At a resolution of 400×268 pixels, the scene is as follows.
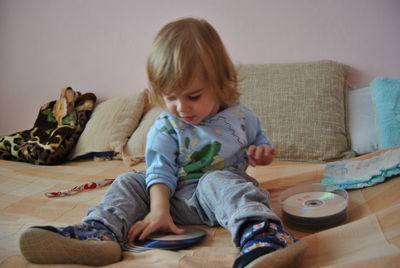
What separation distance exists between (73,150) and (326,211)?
148 centimetres

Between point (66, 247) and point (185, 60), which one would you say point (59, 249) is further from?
point (185, 60)

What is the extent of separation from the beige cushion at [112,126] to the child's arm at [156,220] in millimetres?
971

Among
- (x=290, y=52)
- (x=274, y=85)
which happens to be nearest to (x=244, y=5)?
(x=290, y=52)

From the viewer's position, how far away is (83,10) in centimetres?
239

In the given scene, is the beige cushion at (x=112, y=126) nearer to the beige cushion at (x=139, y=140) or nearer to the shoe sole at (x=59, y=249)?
the beige cushion at (x=139, y=140)

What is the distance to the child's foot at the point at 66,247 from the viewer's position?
2.40 feet

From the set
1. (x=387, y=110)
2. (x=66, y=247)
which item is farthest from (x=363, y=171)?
(x=66, y=247)

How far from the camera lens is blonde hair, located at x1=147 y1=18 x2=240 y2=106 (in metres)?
0.93

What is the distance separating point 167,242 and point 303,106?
1.01 metres

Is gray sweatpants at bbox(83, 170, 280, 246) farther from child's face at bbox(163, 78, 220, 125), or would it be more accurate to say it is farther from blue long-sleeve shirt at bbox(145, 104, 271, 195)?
child's face at bbox(163, 78, 220, 125)

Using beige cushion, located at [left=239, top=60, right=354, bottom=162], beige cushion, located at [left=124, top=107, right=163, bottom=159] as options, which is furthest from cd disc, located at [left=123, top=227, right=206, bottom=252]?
beige cushion, located at [left=124, top=107, right=163, bottom=159]

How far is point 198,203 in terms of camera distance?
963mm

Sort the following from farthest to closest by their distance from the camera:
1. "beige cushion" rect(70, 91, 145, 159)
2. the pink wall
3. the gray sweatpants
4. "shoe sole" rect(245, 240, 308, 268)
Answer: "beige cushion" rect(70, 91, 145, 159) → the pink wall → the gray sweatpants → "shoe sole" rect(245, 240, 308, 268)

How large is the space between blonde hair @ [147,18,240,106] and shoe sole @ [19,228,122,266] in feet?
1.25
